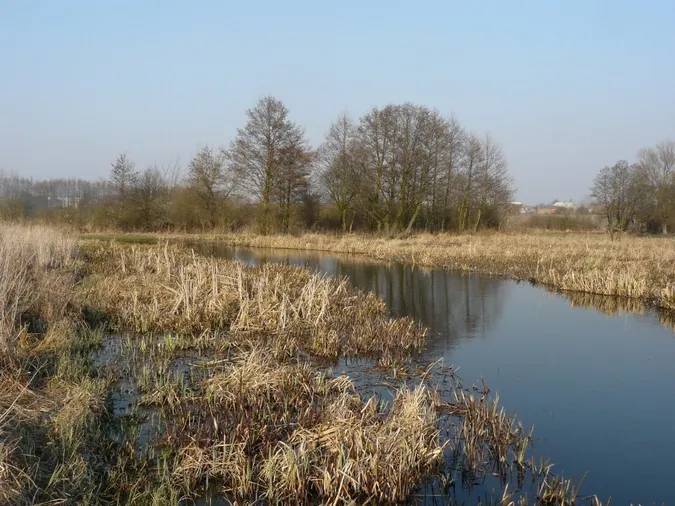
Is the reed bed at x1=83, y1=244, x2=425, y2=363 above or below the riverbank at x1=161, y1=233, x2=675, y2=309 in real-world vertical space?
below

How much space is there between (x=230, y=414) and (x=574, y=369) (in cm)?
560

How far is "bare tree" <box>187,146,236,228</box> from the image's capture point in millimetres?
36750

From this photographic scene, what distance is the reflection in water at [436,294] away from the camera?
37.2 ft

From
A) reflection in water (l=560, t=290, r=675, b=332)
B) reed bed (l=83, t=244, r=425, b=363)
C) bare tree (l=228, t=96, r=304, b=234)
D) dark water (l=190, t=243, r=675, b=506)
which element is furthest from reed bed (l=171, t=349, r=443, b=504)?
bare tree (l=228, t=96, r=304, b=234)

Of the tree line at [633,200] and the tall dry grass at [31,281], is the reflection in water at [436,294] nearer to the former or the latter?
the tall dry grass at [31,281]

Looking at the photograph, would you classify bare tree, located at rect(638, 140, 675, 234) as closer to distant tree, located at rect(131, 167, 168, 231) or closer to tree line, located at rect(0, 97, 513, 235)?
tree line, located at rect(0, 97, 513, 235)

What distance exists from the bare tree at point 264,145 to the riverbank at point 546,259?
12.3 feet

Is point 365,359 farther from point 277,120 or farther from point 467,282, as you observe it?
point 277,120

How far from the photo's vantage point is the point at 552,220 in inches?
1726

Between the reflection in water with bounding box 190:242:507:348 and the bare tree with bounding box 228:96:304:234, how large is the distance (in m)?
10.5

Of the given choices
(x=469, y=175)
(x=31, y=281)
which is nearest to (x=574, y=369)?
(x=31, y=281)

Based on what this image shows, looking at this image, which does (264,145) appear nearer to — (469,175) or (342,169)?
(342,169)

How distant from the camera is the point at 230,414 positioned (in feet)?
17.9

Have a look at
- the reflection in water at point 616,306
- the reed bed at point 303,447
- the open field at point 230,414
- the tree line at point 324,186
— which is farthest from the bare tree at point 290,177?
the reed bed at point 303,447
